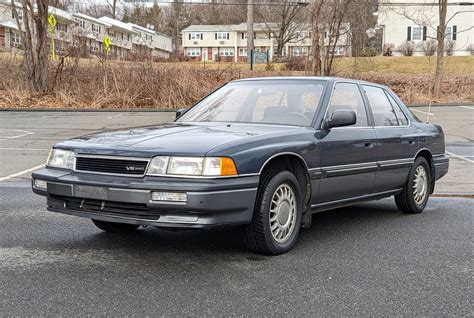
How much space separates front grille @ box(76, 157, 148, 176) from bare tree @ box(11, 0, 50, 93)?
2208 cm

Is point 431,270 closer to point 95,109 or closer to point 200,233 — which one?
point 200,233

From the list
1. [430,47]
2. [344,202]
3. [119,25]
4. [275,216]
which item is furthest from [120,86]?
[119,25]

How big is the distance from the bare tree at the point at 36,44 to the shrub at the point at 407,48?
116 ft

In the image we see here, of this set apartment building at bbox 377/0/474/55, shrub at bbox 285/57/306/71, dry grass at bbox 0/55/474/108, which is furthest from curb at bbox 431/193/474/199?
apartment building at bbox 377/0/474/55

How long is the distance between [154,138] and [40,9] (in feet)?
73.5

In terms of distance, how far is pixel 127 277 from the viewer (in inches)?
172

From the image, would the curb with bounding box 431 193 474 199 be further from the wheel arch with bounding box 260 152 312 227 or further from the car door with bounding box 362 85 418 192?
the wheel arch with bounding box 260 152 312 227

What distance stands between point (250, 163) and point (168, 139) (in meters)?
0.73

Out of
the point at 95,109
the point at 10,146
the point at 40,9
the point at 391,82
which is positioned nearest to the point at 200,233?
the point at 10,146

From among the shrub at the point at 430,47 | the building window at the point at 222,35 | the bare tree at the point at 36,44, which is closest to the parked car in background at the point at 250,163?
the bare tree at the point at 36,44

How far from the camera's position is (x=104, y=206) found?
468 centimetres

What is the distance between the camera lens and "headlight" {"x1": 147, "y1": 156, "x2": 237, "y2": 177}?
4484mm

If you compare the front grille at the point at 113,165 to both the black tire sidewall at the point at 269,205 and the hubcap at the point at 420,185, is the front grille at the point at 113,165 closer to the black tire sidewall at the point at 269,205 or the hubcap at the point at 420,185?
the black tire sidewall at the point at 269,205

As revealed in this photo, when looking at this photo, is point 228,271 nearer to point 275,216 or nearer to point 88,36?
point 275,216
